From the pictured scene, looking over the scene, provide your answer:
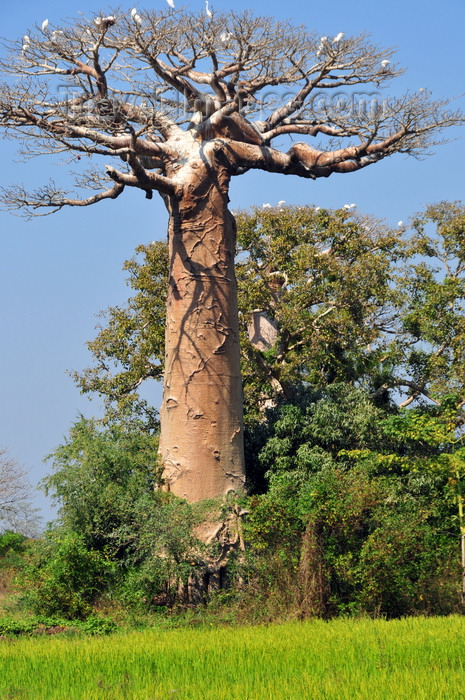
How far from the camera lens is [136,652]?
8.02 m

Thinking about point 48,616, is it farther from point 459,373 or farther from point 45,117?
point 459,373

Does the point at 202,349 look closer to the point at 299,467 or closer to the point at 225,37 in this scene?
the point at 299,467

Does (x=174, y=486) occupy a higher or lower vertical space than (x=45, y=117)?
lower

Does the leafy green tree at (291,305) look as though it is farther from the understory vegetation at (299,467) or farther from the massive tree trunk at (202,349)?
the massive tree trunk at (202,349)

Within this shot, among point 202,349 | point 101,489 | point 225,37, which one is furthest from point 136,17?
point 101,489

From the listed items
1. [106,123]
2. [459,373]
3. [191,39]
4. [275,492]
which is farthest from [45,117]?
[459,373]

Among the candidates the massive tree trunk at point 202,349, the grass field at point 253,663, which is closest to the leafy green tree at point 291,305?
the massive tree trunk at point 202,349

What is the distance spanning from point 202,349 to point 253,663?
670 centimetres

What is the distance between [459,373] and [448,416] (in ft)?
18.9

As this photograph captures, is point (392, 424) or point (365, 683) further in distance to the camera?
point (392, 424)

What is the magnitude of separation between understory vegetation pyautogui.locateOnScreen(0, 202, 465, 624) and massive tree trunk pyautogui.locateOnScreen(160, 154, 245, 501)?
1.85 ft

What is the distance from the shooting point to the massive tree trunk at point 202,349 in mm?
13062

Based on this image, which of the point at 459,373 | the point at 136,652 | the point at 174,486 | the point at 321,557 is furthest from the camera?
the point at 459,373

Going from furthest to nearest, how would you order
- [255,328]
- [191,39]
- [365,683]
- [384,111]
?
1. [255,328]
2. [384,111]
3. [191,39]
4. [365,683]
